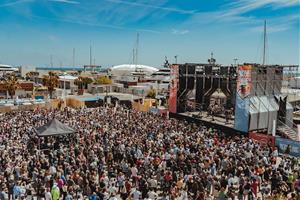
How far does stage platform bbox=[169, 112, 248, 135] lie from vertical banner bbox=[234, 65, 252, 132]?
659 mm

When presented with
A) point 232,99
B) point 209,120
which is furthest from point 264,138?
point 232,99

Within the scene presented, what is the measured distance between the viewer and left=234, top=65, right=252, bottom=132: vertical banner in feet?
72.8

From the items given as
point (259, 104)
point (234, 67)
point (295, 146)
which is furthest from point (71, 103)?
point (295, 146)

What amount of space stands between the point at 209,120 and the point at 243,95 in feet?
13.1

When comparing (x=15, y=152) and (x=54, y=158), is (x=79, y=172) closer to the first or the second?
(x=54, y=158)

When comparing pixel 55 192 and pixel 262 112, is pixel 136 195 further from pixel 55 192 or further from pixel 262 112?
pixel 262 112

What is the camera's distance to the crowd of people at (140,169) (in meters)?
10.8

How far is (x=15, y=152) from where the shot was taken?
14914 mm

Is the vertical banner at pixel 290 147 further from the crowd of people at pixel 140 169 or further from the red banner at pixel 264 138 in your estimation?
the crowd of people at pixel 140 169

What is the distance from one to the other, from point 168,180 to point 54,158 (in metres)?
5.18

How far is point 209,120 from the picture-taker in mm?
25453

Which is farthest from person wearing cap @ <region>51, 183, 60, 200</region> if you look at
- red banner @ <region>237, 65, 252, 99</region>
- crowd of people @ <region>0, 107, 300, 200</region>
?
red banner @ <region>237, 65, 252, 99</region>

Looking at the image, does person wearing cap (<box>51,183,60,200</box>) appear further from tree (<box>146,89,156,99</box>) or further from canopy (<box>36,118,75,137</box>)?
tree (<box>146,89,156,99</box>)

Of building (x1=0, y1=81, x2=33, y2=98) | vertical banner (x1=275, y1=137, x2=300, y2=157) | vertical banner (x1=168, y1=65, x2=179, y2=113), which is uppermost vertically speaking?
vertical banner (x1=168, y1=65, x2=179, y2=113)
